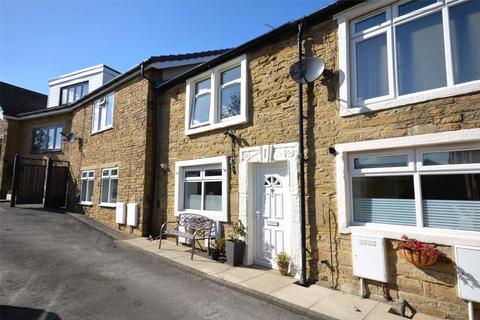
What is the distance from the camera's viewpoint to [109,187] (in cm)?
1166

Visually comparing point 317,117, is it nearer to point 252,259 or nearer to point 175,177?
point 252,259

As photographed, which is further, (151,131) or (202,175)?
(151,131)

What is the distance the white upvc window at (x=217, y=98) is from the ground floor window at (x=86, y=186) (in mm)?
6971

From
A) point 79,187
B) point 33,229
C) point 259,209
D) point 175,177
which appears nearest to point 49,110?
point 79,187

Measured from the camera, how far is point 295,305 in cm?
452

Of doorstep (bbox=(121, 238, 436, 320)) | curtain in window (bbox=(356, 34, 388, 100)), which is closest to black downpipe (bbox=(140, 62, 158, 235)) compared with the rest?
doorstep (bbox=(121, 238, 436, 320))

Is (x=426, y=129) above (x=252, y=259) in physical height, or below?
above

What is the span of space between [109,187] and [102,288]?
279 inches

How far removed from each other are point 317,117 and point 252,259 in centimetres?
350

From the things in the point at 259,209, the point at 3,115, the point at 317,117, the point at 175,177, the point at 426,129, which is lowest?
the point at 259,209

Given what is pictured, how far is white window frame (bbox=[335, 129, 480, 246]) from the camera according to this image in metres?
4.10

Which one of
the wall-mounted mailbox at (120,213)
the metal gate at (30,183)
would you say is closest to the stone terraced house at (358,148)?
the wall-mounted mailbox at (120,213)

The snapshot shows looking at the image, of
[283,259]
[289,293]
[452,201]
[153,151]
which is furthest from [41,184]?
[452,201]

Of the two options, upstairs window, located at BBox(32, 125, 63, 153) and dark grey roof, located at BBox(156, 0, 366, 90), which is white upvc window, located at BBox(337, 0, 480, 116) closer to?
dark grey roof, located at BBox(156, 0, 366, 90)
